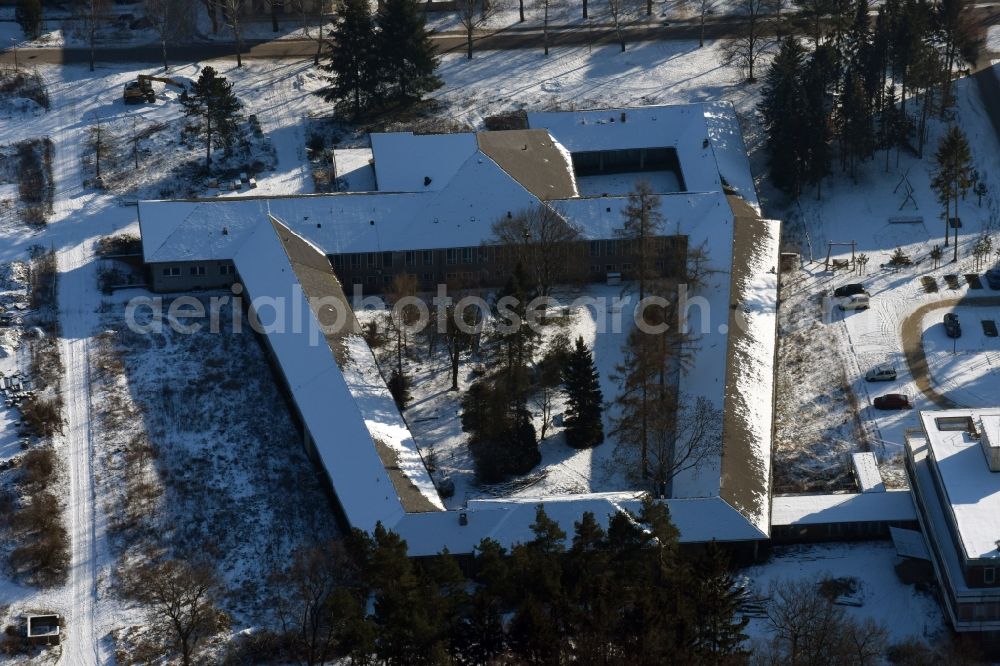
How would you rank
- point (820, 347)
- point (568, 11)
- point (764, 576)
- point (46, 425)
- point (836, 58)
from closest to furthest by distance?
point (764, 576) < point (46, 425) < point (820, 347) < point (836, 58) < point (568, 11)

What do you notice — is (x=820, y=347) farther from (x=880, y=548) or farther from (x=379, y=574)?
(x=379, y=574)

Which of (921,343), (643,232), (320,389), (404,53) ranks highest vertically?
(404,53)

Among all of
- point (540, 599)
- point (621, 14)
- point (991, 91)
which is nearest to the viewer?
point (540, 599)

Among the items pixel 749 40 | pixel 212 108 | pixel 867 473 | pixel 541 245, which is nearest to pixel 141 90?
pixel 212 108

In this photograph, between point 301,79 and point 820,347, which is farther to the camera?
point 301,79

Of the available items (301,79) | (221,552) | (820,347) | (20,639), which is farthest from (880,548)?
(301,79)

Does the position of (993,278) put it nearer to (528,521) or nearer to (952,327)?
(952,327)
